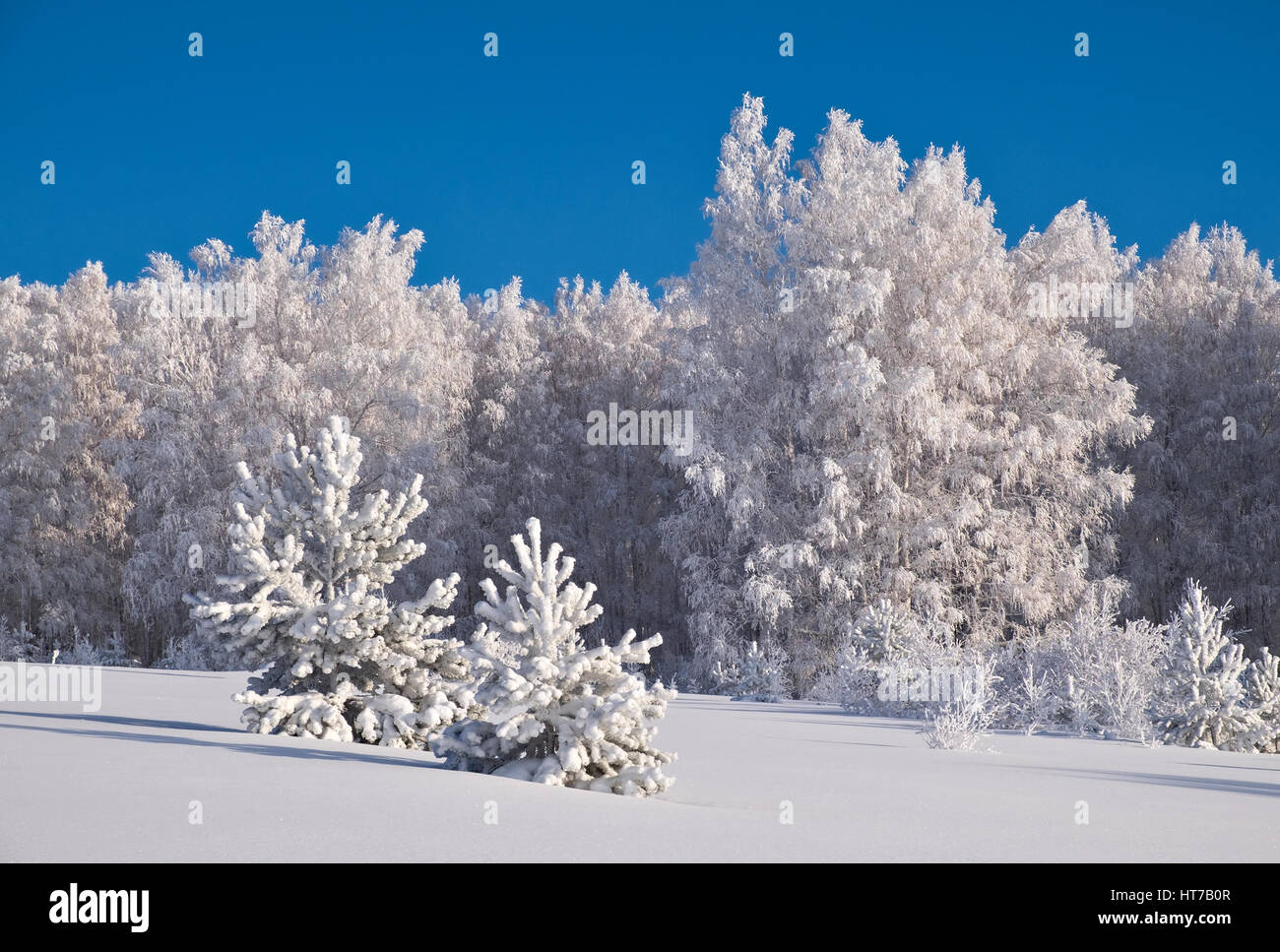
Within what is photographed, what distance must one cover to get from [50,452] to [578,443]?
1282cm

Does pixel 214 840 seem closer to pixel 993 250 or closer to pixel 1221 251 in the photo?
pixel 993 250

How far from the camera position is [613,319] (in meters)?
32.8

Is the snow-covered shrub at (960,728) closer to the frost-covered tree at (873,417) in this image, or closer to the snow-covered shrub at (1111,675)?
the snow-covered shrub at (1111,675)

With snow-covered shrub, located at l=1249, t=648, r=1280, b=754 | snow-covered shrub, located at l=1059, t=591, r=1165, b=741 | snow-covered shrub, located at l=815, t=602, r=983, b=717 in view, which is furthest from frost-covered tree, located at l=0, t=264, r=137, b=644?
snow-covered shrub, located at l=1249, t=648, r=1280, b=754

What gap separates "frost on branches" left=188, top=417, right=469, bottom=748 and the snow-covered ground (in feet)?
1.58

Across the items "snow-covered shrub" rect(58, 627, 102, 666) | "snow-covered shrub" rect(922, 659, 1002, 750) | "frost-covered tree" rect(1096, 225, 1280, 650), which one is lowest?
"snow-covered shrub" rect(922, 659, 1002, 750)

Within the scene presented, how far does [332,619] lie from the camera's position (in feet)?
23.1

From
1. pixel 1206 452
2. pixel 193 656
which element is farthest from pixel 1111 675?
pixel 193 656

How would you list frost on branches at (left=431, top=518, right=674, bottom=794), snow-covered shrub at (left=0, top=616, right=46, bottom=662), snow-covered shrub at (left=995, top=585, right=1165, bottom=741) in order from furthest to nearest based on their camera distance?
1. snow-covered shrub at (left=0, top=616, right=46, bottom=662)
2. snow-covered shrub at (left=995, top=585, right=1165, bottom=741)
3. frost on branches at (left=431, top=518, right=674, bottom=794)

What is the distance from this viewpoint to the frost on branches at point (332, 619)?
6965mm

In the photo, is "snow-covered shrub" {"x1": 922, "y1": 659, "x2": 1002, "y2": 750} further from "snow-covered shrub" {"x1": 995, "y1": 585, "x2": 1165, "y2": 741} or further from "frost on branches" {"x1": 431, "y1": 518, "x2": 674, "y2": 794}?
"frost on branches" {"x1": 431, "y1": 518, "x2": 674, "y2": 794}

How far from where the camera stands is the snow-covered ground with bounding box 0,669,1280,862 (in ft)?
12.3
